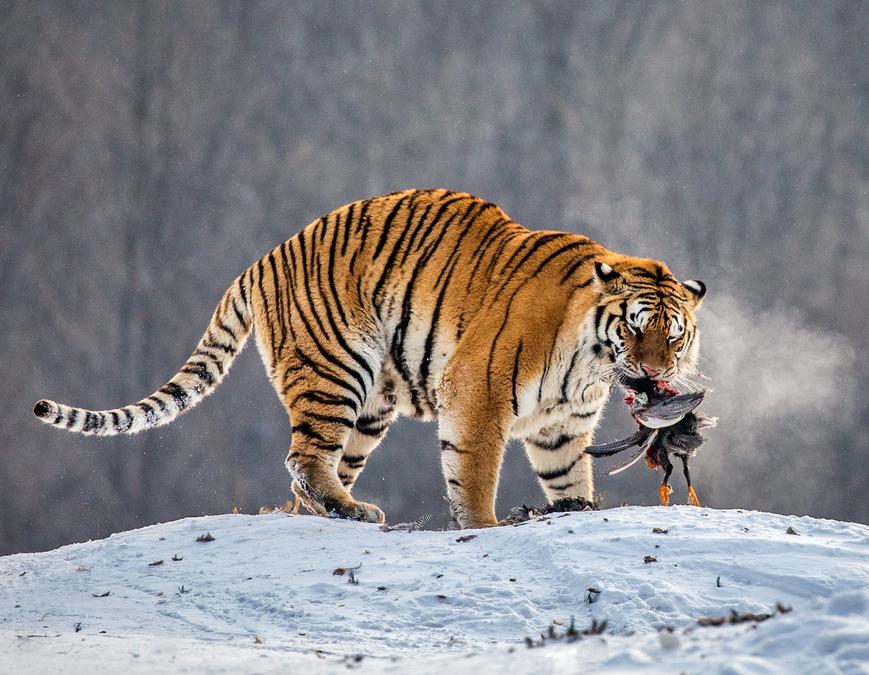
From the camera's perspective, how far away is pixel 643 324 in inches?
237

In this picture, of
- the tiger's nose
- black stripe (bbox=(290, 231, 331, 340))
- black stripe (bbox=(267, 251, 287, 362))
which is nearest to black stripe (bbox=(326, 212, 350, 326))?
black stripe (bbox=(290, 231, 331, 340))

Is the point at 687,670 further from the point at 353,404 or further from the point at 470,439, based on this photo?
the point at 353,404

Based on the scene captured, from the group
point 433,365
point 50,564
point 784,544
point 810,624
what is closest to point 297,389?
point 433,365

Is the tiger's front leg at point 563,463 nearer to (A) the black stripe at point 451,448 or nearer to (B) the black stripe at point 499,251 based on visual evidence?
(A) the black stripe at point 451,448

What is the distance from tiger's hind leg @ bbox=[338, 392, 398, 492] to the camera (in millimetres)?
7359

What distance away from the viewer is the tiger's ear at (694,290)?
6.48 metres

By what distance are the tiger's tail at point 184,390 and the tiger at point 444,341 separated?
0.5 inches

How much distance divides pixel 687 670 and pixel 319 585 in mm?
2168

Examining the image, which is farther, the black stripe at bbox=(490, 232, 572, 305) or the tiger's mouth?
the black stripe at bbox=(490, 232, 572, 305)

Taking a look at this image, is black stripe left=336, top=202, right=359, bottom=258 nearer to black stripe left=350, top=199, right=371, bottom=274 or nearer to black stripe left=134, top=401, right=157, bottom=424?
black stripe left=350, top=199, right=371, bottom=274

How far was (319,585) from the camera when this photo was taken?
4.72m

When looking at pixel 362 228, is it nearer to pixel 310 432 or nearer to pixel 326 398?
pixel 326 398

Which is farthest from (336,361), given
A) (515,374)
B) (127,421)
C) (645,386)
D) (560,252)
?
(645,386)

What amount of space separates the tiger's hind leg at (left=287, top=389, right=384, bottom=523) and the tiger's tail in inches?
31.1
